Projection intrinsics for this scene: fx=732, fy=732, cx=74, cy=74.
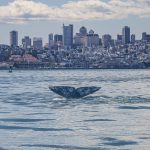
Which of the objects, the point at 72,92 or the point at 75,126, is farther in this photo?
the point at 72,92

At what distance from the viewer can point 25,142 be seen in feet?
99.7

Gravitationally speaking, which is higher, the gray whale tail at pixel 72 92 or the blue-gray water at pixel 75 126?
the blue-gray water at pixel 75 126

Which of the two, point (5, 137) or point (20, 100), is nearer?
point (5, 137)

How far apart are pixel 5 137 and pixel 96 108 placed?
1611 cm

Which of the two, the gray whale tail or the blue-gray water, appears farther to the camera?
the gray whale tail

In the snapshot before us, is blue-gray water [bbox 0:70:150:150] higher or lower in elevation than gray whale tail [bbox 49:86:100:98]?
higher

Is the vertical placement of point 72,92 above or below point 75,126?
below

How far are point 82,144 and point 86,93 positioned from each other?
102 feet

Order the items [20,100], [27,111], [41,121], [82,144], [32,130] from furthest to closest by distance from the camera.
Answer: [20,100] < [27,111] < [41,121] < [32,130] < [82,144]

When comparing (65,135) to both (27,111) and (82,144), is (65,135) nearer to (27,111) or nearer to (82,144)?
(82,144)

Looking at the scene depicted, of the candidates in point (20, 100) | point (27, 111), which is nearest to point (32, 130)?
point (27, 111)

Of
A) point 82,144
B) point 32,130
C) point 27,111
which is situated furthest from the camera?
point 27,111

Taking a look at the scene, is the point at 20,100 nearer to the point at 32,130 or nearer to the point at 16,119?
the point at 16,119

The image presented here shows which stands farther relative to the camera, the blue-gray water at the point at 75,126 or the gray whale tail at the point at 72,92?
the gray whale tail at the point at 72,92
